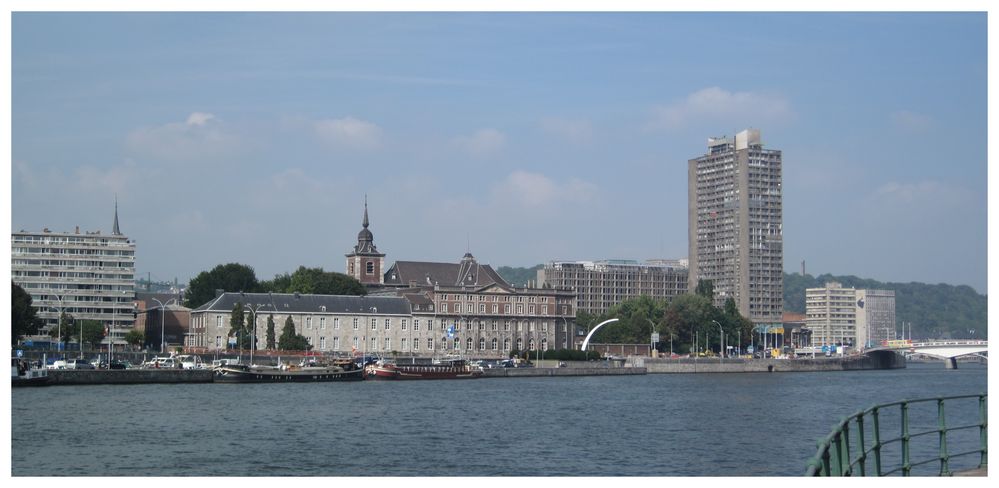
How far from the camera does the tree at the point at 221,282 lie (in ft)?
519

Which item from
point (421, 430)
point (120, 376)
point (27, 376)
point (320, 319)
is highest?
point (320, 319)

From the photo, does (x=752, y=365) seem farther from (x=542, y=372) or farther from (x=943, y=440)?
(x=943, y=440)

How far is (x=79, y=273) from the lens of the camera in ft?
534

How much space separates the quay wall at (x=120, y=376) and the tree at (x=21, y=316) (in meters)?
22.3

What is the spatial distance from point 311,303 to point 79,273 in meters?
35.4

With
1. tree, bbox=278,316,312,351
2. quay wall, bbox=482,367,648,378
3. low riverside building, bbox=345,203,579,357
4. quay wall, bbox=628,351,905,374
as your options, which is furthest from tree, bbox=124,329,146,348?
quay wall, bbox=628,351,905,374

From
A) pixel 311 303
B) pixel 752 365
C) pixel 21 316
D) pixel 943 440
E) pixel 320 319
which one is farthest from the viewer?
pixel 752 365

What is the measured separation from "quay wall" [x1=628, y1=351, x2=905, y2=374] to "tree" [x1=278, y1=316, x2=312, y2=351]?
34488 mm

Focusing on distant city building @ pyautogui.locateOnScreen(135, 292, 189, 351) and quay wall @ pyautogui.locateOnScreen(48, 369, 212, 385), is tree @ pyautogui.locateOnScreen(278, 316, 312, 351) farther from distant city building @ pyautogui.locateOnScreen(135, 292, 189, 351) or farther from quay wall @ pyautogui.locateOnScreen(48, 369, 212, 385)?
distant city building @ pyautogui.locateOnScreen(135, 292, 189, 351)

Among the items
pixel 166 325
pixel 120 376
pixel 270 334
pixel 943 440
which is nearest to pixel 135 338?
pixel 166 325

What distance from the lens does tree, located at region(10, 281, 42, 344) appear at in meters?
117

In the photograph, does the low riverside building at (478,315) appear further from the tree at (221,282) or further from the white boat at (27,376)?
the white boat at (27,376)

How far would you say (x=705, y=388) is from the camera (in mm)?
98438
